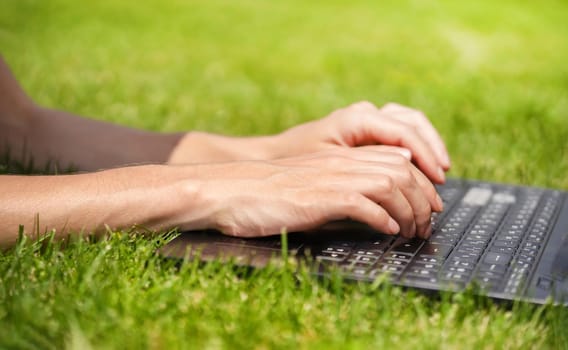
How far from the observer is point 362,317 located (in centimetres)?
161

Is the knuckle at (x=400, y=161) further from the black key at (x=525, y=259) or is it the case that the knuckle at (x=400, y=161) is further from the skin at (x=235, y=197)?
the black key at (x=525, y=259)

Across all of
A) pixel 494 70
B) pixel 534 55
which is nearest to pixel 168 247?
pixel 494 70

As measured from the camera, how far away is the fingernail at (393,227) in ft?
6.23

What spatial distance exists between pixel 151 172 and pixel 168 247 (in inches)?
8.1

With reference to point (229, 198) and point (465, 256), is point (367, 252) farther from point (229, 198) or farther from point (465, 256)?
point (229, 198)

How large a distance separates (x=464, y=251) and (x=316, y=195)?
35 cm

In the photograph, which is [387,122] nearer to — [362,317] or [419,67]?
[362,317]

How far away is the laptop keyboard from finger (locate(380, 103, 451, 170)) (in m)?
0.14

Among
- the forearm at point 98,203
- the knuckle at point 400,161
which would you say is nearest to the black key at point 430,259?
the knuckle at point 400,161

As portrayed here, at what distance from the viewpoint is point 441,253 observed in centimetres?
186

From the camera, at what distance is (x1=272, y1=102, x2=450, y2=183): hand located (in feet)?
7.32

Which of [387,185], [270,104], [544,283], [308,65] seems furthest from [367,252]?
[308,65]

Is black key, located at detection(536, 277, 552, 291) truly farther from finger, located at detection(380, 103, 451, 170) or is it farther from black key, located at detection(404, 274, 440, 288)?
finger, located at detection(380, 103, 451, 170)

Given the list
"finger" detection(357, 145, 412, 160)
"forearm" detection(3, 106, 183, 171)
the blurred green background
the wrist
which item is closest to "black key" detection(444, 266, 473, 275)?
"finger" detection(357, 145, 412, 160)
